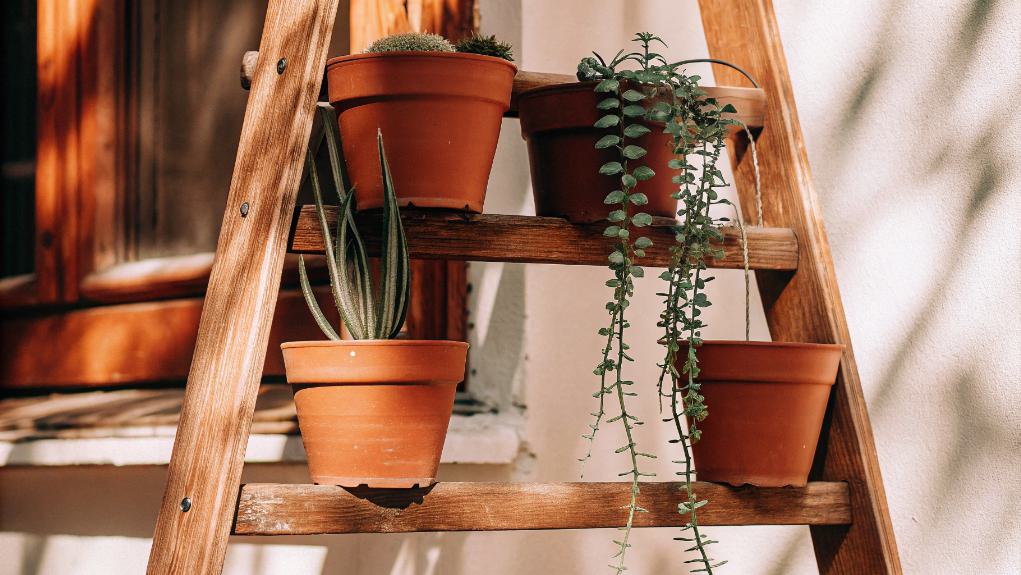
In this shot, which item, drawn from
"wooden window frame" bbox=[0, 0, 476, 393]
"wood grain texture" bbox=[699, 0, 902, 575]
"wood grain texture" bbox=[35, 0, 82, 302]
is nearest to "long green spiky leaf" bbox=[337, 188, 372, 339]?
"wood grain texture" bbox=[699, 0, 902, 575]

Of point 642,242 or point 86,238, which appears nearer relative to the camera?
point 642,242

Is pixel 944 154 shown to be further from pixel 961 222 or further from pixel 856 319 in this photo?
pixel 856 319

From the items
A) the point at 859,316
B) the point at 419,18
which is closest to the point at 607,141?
the point at 859,316

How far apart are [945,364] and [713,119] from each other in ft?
1.54

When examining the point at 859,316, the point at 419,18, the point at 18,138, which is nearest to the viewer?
the point at 859,316

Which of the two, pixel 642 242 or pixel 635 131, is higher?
pixel 635 131

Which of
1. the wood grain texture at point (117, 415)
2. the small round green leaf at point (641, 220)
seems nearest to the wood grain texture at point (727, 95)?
the small round green leaf at point (641, 220)

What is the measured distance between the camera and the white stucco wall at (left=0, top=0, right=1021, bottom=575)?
50.4 inches

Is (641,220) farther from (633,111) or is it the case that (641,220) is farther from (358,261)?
(358,261)

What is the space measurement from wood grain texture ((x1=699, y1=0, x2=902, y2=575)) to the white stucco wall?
21 centimetres

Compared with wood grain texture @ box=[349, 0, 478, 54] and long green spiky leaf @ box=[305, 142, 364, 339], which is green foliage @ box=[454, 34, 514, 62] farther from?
wood grain texture @ box=[349, 0, 478, 54]

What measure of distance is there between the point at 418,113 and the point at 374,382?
11.6 inches

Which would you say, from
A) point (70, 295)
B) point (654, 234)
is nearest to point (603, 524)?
point (654, 234)

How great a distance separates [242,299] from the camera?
3.28 ft
